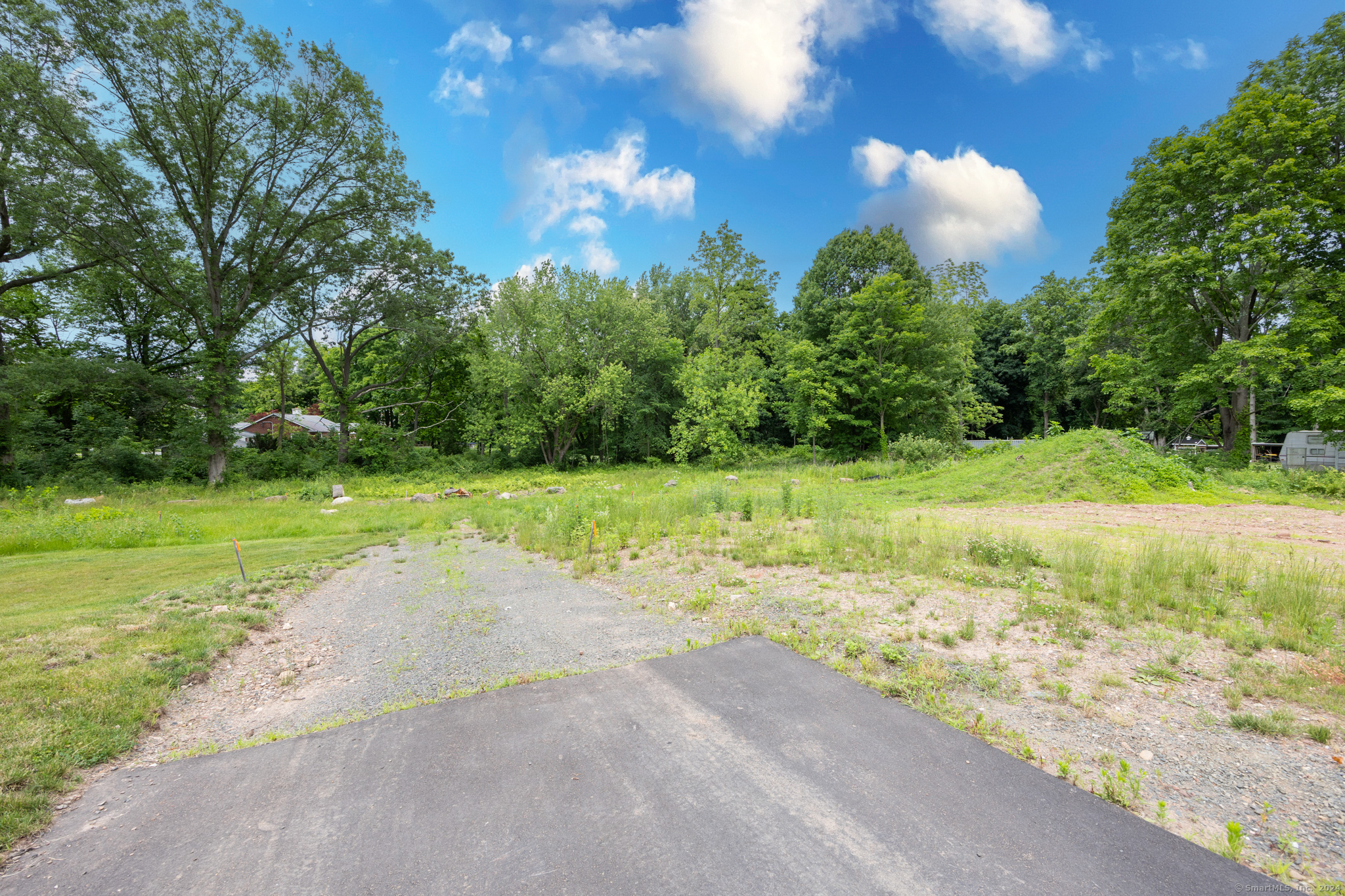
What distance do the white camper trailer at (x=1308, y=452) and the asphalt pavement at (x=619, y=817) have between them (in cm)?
2721

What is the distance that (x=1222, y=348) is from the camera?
17859mm

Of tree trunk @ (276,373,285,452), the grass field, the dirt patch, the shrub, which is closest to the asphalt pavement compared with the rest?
the grass field

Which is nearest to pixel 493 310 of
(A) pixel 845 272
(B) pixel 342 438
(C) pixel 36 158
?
(B) pixel 342 438

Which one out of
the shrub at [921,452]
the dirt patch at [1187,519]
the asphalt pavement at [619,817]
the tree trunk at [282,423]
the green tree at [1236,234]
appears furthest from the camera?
the tree trunk at [282,423]

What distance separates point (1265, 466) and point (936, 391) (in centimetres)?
1448

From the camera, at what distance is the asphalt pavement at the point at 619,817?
2260 mm

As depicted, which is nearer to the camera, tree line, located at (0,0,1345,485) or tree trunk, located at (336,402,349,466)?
tree line, located at (0,0,1345,485)

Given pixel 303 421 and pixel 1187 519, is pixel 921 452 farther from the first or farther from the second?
pixel 303 421

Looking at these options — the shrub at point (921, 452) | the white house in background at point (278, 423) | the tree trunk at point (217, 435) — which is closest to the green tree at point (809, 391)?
the shrub at point (921, 452)

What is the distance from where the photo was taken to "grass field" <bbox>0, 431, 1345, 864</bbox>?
3.92 metres

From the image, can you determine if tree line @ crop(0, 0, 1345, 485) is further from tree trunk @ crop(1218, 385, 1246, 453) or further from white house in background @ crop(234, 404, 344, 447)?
white house in background @ crop(234, 404, 344, 447)

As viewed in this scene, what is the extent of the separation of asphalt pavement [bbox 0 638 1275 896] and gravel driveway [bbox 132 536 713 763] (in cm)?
61

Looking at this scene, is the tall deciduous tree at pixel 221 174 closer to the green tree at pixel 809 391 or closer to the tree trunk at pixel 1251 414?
the green tree at pixel 809 391

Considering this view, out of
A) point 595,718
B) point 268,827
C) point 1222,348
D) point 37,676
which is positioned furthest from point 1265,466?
point 37,676
